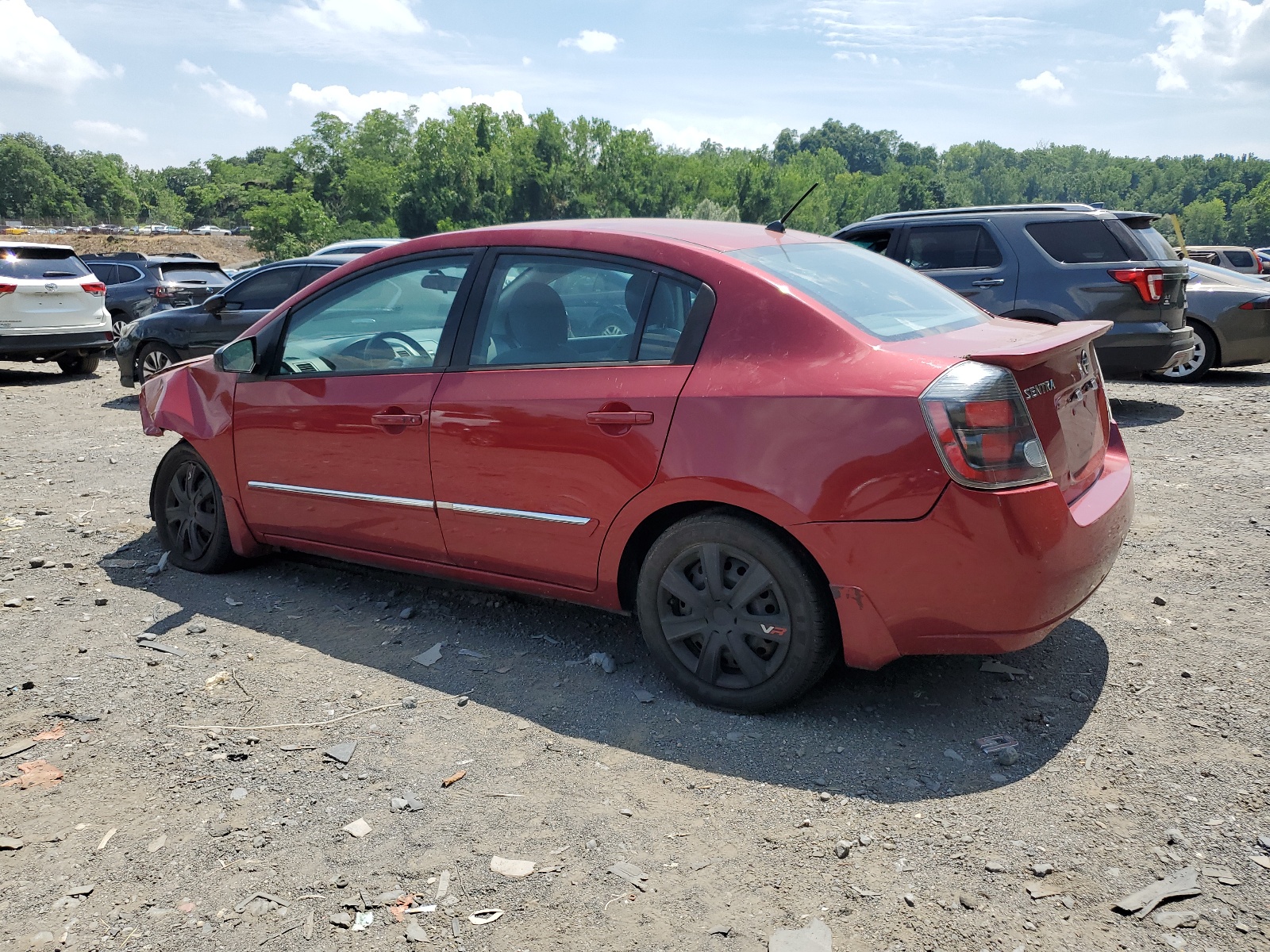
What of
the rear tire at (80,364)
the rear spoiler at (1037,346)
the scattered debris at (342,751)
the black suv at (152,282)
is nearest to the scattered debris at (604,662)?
the scattered debris at (342,751)

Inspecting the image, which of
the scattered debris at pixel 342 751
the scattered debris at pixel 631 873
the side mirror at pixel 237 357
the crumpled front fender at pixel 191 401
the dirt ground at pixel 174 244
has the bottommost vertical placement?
the scattered debris at pixel 631 873

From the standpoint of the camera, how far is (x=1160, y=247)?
373 inches

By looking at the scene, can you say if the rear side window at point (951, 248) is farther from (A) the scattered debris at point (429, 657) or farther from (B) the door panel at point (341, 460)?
(A) the scattered debris at point (429, 657)

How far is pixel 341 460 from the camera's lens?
14.9ft

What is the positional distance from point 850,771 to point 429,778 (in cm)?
134

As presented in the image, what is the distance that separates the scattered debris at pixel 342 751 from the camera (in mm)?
3424

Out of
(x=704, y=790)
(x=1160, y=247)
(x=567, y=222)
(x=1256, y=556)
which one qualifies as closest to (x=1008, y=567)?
(x=704, y=790)

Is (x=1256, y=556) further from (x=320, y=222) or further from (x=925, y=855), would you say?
(x=320, y=222)

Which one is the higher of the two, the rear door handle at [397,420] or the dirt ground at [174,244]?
the dirt ground at [174,244]

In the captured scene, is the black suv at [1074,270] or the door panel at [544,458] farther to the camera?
the black suv at [1074,270]

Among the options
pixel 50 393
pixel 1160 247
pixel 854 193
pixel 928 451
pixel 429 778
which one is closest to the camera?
pixel 928 451

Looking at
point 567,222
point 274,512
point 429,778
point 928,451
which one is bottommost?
point 429,778

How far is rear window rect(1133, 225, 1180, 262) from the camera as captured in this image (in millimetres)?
9266

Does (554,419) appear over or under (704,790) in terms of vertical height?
over
